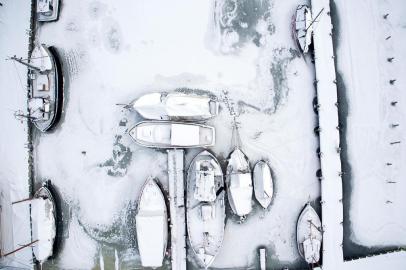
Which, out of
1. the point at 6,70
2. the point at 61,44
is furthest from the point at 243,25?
the point at 6,70

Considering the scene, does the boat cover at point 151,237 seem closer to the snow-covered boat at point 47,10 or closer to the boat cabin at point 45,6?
the snow-covered boat at point 47,10

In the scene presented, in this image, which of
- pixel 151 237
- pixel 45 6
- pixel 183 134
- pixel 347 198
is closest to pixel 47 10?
pixel 45 6

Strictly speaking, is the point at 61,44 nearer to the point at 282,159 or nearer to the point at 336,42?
the point at 282,159

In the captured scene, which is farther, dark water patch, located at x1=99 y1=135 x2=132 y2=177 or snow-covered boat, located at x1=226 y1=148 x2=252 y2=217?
dark water patch, located at x1=99 y1=135 x2=132 y2=177

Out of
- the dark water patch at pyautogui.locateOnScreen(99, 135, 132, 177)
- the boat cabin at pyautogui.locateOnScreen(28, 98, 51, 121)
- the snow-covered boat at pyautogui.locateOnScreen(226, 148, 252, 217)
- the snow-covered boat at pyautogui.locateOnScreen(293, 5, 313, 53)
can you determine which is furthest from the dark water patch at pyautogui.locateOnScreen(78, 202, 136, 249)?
the snow-covered boat at pyautogui.locateOnScreen(293, 5, 313, 53)

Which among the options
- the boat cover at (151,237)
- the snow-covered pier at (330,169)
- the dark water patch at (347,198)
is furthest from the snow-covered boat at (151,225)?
the dark water patch at (347,198)

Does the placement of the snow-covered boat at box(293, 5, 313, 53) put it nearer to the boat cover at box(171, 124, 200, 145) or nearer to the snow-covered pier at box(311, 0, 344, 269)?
the snow-covered pier at box(311, 0, 344, 269)
